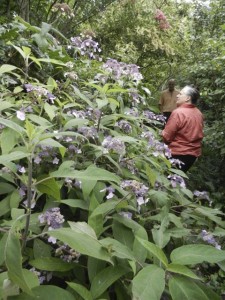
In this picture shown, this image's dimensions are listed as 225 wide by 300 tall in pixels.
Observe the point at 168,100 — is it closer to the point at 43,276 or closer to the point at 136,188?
the point at 136,188

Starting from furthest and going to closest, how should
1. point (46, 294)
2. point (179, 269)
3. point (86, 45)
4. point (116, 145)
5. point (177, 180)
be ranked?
1. point (86, 45)
2. point (177, 180)
3. point (116, 145)
4. point (179, 269)
5. point (46, 294)

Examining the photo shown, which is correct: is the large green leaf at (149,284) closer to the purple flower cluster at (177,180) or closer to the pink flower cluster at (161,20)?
the purple flower cluster at (177,180)

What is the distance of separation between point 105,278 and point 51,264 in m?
0.17

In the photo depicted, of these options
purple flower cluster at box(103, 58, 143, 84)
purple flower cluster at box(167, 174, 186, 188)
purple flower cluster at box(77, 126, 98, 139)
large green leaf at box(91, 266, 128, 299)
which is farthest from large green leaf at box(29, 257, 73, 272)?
purple flower cluster at box(103, 58, 143, 84)

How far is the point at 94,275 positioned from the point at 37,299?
218 millimetres

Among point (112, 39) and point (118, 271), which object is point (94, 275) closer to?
point (118, 271)

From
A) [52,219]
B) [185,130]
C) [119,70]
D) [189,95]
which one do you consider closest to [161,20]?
[189,95]

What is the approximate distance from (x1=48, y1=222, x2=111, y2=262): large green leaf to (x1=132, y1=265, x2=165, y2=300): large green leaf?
0.11 meters

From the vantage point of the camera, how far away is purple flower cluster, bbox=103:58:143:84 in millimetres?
2619

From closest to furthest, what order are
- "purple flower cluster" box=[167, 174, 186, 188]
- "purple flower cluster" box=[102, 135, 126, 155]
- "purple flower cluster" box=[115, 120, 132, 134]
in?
"purple flower cluster" box=[102, 135, 126, 155] → "purple flower cluster" box=[167, 174, 186, 188] → "purple flower cluster" box=[115, 120, 132, 134]

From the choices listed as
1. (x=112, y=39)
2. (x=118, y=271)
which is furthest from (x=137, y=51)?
(x=118, y=271)

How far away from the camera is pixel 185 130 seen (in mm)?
3812

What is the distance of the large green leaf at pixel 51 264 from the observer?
3.51 feet

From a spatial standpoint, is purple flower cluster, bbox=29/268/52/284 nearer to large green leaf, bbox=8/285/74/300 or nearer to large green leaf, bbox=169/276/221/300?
large green leaf, bbox=8/285/74/300
